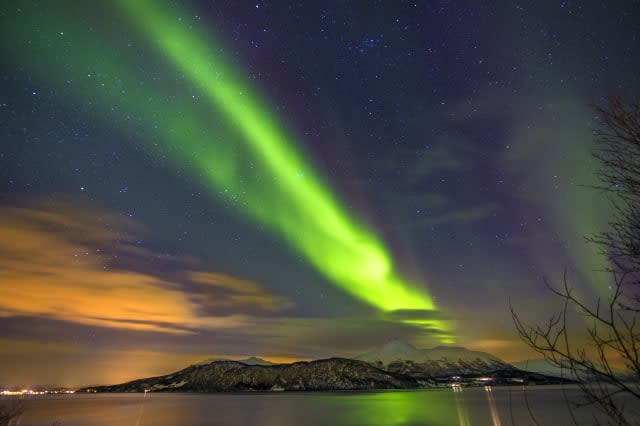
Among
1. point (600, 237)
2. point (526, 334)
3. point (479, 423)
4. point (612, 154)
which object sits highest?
point (612, 154)

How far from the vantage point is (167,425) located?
12756 centimetres

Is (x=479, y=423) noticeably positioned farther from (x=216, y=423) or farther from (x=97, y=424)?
(x=97, y=424)

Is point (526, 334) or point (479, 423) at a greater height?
point (526, 334)

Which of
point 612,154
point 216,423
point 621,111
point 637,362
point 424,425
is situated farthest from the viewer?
point 216,423

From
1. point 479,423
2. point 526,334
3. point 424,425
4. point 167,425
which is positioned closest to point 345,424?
point 424,425

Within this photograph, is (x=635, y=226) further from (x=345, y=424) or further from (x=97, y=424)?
(x=97, y=424)

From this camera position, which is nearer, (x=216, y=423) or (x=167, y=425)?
(x=167, y=425)

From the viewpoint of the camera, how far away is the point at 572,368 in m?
5.51

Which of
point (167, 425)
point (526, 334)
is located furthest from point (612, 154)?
point (167, 425)

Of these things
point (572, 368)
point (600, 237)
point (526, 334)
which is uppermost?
point (600, 237)

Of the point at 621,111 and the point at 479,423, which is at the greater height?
the point at 621,111

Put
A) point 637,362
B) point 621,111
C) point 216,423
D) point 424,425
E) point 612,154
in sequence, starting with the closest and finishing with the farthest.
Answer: point 637,362 < point 621,111 < point 612,154 < point 424,425 < point 216,423

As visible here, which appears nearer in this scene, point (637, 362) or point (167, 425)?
point (637, 362)

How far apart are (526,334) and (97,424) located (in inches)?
6298
